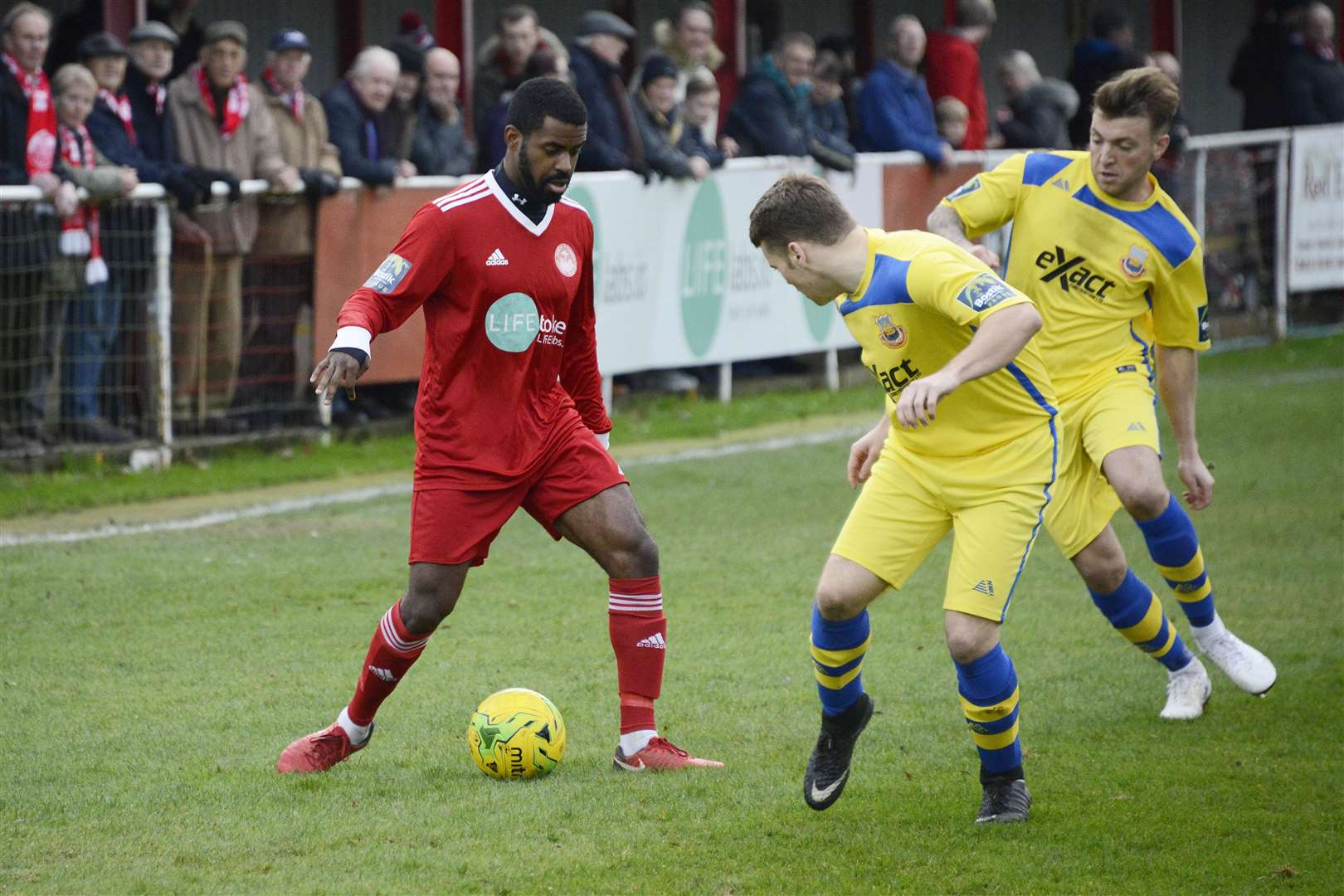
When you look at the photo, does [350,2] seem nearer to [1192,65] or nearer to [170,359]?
[170,359]

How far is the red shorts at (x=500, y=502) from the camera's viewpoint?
545 cm

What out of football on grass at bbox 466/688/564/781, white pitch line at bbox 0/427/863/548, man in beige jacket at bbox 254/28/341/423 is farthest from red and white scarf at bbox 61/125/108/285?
football on grass at bbox 466/688/564/781

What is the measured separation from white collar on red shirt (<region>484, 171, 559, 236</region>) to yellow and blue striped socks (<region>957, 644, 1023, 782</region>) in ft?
5.91

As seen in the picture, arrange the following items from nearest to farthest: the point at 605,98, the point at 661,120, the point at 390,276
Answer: the point at 390,276, the point at 605,98, the point at 661,120

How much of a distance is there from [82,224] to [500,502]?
5504 millimetres

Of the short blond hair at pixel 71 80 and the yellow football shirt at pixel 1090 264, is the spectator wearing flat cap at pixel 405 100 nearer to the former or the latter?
the short blond hair at pixel 71 80

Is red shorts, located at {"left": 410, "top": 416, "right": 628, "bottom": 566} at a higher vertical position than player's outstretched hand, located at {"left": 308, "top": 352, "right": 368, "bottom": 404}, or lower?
lower

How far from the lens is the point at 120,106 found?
10.4m

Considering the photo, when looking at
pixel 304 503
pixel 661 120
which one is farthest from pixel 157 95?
pixel 661 120

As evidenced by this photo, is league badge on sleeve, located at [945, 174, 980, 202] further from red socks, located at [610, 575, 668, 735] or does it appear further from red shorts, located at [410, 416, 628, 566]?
red socks, located at [610, 575, 668, 735]

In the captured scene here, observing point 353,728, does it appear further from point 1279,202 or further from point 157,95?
point 1279,202

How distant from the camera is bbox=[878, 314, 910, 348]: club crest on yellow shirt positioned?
5.00m

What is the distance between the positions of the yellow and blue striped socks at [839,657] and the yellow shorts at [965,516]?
0.18 meters

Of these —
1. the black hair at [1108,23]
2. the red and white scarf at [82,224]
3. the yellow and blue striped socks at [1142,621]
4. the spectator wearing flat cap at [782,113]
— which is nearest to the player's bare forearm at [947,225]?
the yellow and blue striped socks at [1142,621]
